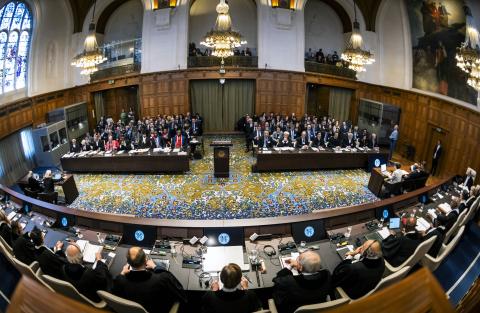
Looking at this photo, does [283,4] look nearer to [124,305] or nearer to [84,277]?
[84,277]

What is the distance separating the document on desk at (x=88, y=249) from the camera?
4.48 meters

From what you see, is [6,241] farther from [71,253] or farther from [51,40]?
[51,40]

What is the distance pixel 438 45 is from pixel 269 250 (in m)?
12.1

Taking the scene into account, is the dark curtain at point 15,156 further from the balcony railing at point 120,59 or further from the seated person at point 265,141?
the seated person at point 265,141

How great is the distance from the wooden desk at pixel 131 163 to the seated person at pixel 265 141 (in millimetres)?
3041

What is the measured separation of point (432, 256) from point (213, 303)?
12.1ft

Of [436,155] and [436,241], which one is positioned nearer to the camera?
[436,241]

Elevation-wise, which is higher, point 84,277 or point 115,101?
point 115,101

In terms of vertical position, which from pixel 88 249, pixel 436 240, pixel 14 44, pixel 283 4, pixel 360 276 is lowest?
pixel 88 249

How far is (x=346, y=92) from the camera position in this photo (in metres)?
17.5

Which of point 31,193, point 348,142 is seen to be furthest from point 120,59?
point 348,142

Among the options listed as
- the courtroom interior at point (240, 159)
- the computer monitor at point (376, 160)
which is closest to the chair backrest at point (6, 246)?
the courtroom interior at point (240, 159)

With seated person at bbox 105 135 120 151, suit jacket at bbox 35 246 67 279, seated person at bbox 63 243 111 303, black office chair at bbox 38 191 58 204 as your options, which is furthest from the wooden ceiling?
seated person at bbox 63 243 111 303

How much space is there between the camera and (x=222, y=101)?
55.7ft
